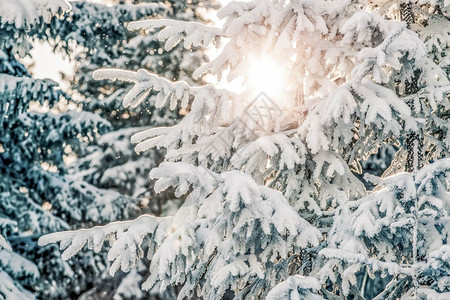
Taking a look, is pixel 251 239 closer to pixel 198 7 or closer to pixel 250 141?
pixel 250 141

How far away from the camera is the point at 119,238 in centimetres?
Answer: 323

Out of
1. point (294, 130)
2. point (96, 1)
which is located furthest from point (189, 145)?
point (96, 1)

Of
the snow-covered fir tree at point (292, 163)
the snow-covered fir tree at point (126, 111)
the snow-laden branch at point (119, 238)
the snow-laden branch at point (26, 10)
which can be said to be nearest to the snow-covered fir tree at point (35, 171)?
the snow-laden branch at point (26, 10)

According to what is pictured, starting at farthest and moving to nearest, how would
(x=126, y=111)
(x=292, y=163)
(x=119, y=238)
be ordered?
(x=126, y=111)
(x=292, y=163)
(x=119, y=238)

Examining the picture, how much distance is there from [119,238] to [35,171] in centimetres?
708

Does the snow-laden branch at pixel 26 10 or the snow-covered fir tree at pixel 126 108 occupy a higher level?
the snow-laden branch at pixel 26 10

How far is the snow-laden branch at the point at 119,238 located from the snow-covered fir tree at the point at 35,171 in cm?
417

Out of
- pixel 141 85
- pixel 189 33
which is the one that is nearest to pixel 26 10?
pixel 189 33

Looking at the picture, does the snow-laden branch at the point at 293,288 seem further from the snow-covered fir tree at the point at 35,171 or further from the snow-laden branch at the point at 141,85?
the snow-covered fir tree at the point at 35,171

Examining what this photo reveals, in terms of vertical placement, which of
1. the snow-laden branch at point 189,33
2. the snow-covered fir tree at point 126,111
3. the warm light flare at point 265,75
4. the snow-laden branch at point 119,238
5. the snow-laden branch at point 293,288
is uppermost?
the snow-laden branch at point 189,33

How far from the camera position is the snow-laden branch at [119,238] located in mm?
3174

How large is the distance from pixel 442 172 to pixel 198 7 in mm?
11153

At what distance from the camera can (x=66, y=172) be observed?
34.8ft

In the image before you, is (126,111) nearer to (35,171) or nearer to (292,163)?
(35,171)
